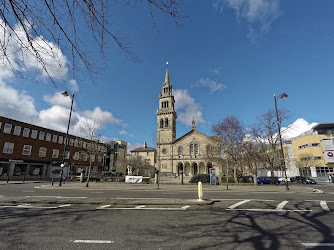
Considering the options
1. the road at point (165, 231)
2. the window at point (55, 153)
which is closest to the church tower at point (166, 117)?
the window at point (55, 153)

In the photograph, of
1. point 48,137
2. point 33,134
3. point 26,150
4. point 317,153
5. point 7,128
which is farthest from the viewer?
point 317,153

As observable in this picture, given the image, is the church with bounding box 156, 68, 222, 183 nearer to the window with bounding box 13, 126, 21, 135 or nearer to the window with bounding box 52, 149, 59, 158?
the window with bounding box 52, 149, 59, 158

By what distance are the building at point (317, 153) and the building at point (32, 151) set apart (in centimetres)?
5394

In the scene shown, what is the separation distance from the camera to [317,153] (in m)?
47.8

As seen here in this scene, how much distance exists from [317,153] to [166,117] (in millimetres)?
44192

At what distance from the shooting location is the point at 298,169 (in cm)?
5534

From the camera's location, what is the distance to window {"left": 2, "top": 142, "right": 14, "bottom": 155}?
101ft

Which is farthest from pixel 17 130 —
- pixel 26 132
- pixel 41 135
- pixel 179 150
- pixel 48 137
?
pixel 179 150

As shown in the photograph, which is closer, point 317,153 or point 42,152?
point 42,152

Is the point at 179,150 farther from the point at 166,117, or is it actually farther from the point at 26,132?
the point at 26,132

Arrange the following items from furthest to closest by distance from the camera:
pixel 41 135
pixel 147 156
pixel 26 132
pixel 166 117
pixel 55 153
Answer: pixel 147 156 < pixel 166 117 < pixel 55 153 < pixel 41 135 < pixel 26 132

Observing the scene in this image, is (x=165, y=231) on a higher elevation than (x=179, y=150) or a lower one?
lower

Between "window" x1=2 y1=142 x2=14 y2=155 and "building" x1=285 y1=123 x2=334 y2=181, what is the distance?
60393 millimetres

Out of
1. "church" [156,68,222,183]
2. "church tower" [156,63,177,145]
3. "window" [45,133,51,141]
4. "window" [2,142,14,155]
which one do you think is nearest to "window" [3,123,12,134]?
"window" [2,142,14,155]
